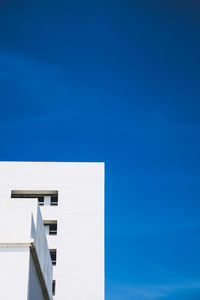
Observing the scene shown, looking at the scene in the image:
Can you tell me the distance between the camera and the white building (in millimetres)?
32812

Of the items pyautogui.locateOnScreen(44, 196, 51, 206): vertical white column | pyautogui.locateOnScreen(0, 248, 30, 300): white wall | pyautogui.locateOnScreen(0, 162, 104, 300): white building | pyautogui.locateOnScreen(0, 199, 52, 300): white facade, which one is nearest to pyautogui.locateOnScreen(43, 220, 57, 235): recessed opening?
pyautogui.locateOnScreen(0, 162, 104, 300): white building

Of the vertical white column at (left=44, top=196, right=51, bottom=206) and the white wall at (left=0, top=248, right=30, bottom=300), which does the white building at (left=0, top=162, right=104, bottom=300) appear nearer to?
the vertical white column at (left=44, top=196, right=51, bottom=206)

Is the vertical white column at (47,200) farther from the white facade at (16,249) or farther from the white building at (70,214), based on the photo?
the white facade at (16,249)

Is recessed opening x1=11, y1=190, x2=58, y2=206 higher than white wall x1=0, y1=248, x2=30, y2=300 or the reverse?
higher

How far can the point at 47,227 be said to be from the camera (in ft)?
118

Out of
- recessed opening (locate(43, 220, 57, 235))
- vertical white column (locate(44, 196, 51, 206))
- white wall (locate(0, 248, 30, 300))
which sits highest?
vertical white column (locate(44, 196, 51, 206))

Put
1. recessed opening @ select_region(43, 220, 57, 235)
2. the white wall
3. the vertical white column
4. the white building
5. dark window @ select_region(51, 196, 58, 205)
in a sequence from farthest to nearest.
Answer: dark window @ select_region(51, 196, 58, 205), the vertical white column, recessed opening @ select_region(43, 220, 57, 235), the white building, the white wall

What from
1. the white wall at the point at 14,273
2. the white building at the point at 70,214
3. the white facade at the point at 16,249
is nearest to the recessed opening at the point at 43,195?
the white building at the point at 70,214

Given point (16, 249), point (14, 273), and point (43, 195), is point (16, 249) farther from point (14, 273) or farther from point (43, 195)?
point (43, 195)

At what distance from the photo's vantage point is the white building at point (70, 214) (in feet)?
108

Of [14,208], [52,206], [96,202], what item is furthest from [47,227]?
[14,208]

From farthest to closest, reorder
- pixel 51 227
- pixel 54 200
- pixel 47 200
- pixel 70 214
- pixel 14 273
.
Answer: pixel 54 200, pixel 47 200, pixel 51 227, pixel 70 214, pixel 14 273

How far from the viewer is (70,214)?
35156 mm

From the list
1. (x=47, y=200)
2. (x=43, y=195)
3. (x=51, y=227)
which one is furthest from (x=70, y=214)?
(x=43, y=195)
